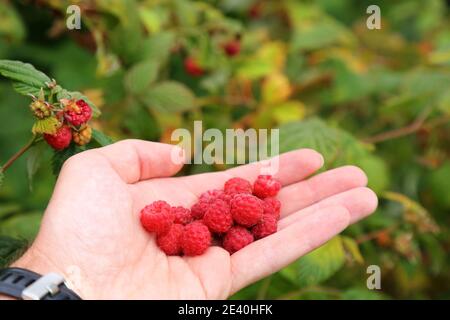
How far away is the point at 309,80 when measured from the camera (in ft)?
9.49

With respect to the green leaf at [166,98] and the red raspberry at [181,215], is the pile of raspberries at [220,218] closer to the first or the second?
the red raspberry at [181,215]

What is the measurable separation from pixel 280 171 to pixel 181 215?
14.5 inches

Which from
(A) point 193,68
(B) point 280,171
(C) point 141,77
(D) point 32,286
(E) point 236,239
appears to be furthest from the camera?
(A) point 193,68

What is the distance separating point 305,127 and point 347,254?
0.45m

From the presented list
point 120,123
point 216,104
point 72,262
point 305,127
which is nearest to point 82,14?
point 120,123

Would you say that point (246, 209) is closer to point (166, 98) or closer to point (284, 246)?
point (284, 246)

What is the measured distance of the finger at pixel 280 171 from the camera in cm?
184

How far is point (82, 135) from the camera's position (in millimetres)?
1521

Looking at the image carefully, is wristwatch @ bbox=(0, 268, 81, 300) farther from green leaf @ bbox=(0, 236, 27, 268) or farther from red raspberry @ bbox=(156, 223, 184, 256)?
red raspberry @ bbox=(156, 223, 184, 256)

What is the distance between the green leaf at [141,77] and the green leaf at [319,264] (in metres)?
0.81
